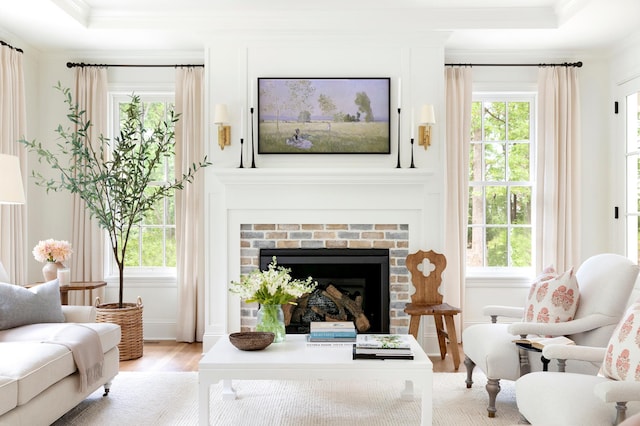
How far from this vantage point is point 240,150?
17.1 ft

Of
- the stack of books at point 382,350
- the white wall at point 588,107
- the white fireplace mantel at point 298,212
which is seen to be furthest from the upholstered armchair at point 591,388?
the white wall at point 588,107

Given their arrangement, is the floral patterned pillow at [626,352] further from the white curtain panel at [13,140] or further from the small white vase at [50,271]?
the white curtain panel at [13,140]

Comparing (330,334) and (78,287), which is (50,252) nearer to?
(78,287)

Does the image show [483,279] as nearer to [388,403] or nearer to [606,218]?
[606,218]

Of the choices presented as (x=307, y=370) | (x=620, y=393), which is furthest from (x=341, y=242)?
(x=620, y=393)

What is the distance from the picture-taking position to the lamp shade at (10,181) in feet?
12.4

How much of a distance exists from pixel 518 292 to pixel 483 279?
348 millimetres

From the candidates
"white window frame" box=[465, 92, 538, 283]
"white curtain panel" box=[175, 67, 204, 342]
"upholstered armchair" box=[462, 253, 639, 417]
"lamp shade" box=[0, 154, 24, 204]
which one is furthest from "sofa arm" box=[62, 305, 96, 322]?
"white window frame" box=[465, 92, 538, 283]

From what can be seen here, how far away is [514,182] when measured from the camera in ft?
19.3

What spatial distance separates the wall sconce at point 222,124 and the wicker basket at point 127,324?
60.9 inches

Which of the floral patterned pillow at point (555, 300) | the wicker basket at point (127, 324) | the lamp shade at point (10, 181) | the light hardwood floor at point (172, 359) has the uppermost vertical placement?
the lamp shade at point (10, 181)

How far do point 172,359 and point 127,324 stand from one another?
1.51ft

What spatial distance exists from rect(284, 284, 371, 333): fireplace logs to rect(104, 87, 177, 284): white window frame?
1.34m

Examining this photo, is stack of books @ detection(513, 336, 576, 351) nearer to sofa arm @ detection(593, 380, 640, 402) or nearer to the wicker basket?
sofa arm @ detection(593, 380, 640, 402)
